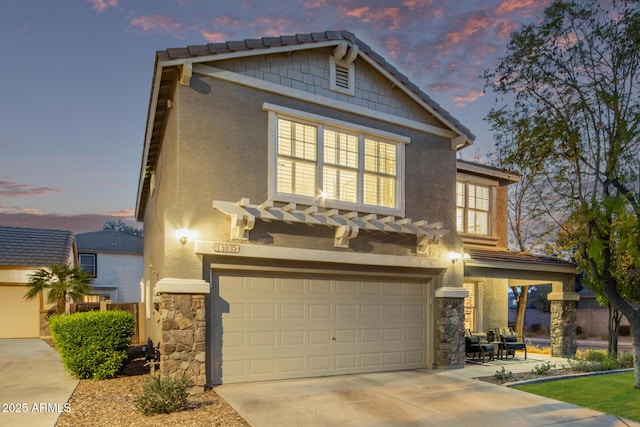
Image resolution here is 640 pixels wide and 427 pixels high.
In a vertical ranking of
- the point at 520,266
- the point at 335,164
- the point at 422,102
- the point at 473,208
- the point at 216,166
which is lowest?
the point at 520,266

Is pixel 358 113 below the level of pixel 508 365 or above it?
above

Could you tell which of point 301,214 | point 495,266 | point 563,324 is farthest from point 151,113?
point 563,324

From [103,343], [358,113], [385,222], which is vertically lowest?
[103,343]

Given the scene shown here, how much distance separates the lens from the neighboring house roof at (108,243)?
1204 inches

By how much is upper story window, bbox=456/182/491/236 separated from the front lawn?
20.7ft

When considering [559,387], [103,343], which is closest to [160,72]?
[103,343]

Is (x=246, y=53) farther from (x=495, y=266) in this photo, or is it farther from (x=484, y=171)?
(x=484, y=171)

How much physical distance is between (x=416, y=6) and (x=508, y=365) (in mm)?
10760

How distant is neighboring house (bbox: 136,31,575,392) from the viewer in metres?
9.09

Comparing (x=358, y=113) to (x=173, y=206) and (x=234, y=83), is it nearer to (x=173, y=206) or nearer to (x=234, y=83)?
(x=234, y=83)

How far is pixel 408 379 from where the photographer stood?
10375 millimetres

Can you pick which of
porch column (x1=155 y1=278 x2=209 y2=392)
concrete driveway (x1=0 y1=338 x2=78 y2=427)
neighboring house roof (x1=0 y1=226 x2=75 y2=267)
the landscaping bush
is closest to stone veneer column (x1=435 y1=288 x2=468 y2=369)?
the landscaping bush

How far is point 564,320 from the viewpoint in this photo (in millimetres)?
15031

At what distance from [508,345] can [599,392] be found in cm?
476
